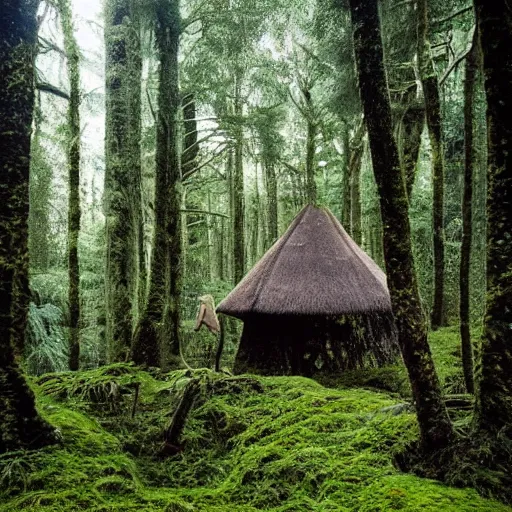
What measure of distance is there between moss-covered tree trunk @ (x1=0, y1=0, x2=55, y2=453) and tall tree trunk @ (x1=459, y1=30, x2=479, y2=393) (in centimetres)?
383

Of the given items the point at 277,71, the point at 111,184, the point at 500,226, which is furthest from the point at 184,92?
the point at 500,226

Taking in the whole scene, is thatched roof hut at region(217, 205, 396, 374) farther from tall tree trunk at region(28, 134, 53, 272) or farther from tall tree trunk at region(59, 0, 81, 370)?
tall tree trunk at region(28, 134, 53, 272)

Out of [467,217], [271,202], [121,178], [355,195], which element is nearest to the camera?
[467,217]

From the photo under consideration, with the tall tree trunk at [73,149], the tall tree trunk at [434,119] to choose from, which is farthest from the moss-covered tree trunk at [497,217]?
the tall tree trunk at [73,149]

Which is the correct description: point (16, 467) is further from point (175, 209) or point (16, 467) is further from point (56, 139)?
point (56, 139)

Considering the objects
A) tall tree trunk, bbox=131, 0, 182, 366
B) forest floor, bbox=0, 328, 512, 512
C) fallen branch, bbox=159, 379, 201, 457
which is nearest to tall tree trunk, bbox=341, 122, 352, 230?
tall tree trunk, bbox=131, 0, 182, 366

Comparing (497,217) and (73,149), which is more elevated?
(73,149)

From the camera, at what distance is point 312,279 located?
8586 mm

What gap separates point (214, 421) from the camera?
13.7 feet

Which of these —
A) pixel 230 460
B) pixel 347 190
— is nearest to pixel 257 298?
pixel 230 460

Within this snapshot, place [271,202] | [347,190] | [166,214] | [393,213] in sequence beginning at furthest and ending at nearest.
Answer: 1. [271,202]
2. [347,190]
3. [166,214]
4. [393,213]

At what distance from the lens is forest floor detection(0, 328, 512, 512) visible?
8.08 feet

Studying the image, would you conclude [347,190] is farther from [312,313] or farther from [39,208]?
[39,208]

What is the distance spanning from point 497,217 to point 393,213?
0.60 meters
